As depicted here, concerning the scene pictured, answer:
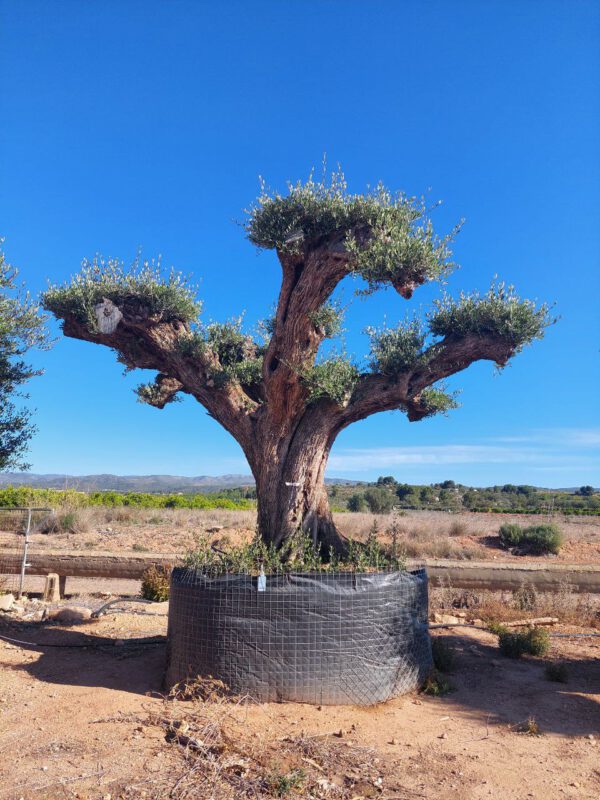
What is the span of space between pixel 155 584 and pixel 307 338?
6.57 metres

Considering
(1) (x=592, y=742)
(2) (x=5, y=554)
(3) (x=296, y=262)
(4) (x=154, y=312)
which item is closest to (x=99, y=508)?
(2) (x=5, y=554)

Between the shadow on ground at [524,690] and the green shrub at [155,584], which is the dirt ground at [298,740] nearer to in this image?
the shadow on ground at [524,690]

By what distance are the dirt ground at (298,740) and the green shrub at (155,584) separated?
390 centimetres

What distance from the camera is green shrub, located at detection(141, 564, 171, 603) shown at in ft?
38.7

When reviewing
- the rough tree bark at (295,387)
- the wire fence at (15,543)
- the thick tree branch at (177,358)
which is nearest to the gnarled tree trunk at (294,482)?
the rough tree bark at (295,387)

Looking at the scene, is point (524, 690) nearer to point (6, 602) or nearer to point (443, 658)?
point (443, 658)

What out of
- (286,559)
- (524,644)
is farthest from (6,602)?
(524,644)

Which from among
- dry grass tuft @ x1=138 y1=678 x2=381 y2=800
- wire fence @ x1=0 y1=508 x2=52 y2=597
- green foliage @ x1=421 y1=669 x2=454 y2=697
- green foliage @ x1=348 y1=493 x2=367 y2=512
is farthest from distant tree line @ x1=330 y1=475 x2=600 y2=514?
dry grass tuft @ x1=138 y1=678 x2=381 y2=800

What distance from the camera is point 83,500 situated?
30.1 m

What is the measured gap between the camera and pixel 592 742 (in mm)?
5496

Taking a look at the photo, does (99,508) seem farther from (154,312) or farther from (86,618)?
(154,312)

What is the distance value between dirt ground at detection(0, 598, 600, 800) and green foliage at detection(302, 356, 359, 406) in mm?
3594

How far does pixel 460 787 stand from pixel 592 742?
1764mm

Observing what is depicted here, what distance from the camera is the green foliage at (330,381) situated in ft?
25.2
